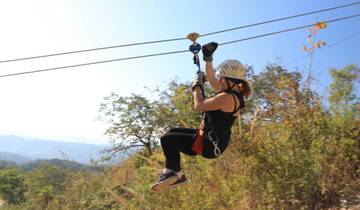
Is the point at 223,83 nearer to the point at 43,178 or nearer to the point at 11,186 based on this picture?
the point at 43,178

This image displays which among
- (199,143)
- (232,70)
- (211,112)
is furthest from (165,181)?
(232,70)

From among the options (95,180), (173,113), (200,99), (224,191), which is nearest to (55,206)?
(95,180)

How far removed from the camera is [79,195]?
16.6m

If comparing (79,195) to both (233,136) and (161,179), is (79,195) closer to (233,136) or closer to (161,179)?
(233,136)

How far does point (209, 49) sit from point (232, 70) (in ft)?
1.08

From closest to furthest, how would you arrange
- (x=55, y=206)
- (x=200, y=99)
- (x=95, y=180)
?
1. (x=200, y=99)
2. (x=95, y=180)
3. (x=55, y=206)

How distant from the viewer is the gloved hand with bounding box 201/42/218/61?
181 inches

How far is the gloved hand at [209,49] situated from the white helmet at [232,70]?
0.55 ft

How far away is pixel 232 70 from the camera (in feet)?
15.1

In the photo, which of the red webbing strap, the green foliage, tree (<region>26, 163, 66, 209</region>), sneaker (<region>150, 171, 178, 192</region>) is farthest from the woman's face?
tree (<region>26, 163, 66, 209</region>)

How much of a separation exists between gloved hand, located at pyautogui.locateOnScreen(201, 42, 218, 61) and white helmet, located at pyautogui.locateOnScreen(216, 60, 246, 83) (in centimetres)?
17

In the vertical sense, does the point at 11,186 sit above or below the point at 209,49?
below

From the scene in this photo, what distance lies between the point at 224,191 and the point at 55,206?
1199 centimetres

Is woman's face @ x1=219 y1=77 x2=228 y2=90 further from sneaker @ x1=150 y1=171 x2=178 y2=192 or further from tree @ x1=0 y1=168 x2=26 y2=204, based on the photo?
tree @ x1=0 y1=168 x2=26 y2=204
